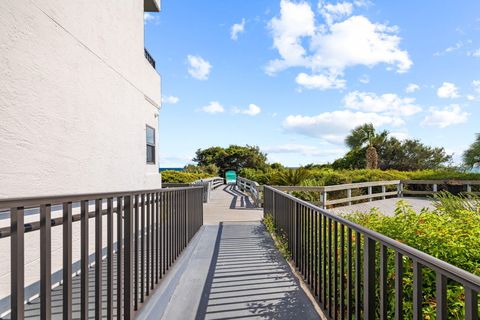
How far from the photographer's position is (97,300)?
2230mm

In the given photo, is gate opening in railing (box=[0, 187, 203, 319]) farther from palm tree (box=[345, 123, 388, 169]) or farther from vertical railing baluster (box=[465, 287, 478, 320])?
palm tree (box=[345, 123, 388, 169])

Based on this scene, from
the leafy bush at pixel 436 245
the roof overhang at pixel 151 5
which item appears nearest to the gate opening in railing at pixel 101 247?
the leafy bush at pixel 436 245

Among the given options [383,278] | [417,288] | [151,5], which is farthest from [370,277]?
[151,5]

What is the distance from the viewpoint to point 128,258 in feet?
9.16

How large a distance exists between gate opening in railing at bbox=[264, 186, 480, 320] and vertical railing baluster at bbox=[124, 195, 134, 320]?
1780 mm

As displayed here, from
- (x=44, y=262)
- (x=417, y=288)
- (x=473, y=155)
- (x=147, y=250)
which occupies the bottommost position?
(x=147, y=250)

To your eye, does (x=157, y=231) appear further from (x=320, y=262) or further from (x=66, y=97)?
(x=66, y=97)

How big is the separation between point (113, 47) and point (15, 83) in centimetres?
292

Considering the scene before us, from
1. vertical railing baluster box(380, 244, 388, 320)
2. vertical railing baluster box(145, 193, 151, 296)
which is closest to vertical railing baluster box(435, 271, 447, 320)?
vertical railing baluster box(380, 244, 388, 320)

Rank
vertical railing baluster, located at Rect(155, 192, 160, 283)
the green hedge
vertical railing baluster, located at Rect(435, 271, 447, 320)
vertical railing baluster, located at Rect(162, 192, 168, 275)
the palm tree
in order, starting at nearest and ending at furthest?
vertical railing baluster, located at Rect(435, 271, 447, 320) → vertical railing baluster, located at Rect(155, 192, 160, 283) → vertical railing baluster, located at Rect(162, 192, 168, 275) → the green hedge → the palm tree

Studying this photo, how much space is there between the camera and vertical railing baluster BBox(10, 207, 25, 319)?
1456 mm

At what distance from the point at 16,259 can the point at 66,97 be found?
3.25 m

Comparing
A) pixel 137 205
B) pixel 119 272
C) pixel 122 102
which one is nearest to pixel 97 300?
pixel 119 272

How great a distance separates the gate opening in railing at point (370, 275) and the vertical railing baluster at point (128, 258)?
1780mm
